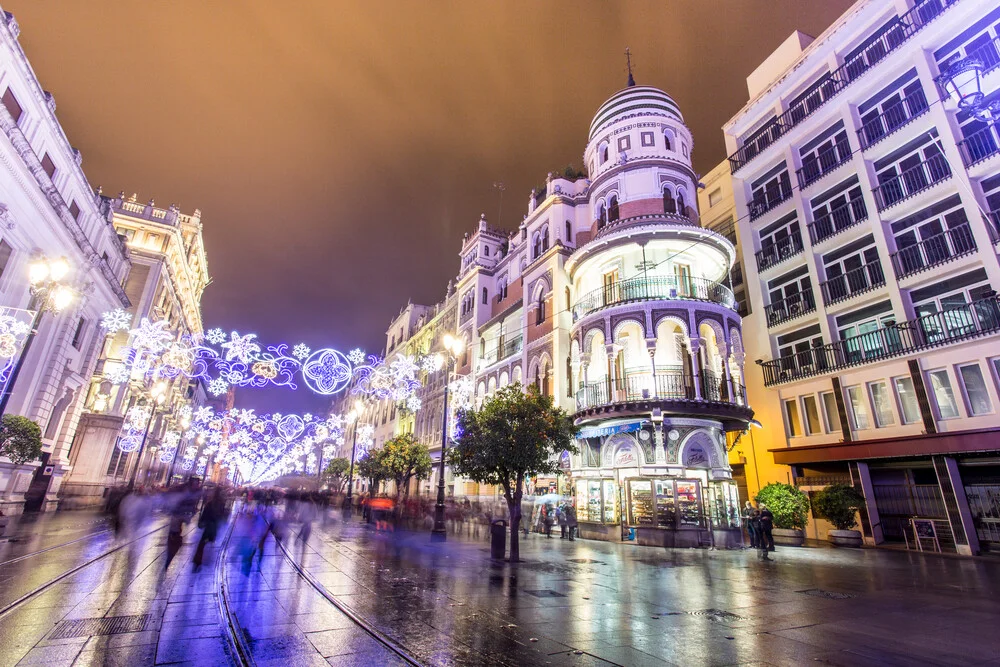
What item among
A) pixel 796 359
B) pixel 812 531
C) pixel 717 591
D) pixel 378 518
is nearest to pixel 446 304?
pixel 378 518

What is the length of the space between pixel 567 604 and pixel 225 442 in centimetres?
6916

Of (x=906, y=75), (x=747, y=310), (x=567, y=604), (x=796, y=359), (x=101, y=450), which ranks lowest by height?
(x=567, y=604)

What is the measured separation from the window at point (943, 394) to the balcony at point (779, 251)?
8.80 m

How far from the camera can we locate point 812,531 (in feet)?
77.2

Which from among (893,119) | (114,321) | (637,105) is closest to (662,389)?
(893,119)

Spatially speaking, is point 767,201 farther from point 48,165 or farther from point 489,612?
point 48,165

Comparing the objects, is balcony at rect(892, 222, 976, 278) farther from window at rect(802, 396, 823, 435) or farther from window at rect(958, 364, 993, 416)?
window at rect(802, 396, 823, 435)

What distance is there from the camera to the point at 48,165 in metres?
23.6

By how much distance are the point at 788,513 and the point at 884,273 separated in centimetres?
1156

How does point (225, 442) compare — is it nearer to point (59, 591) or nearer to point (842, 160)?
point (59, 591)

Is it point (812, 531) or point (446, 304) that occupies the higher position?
point (446, 304)

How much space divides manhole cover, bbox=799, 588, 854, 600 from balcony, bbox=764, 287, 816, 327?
18349 mm

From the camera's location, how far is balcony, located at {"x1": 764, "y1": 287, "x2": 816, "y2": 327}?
24859 mm

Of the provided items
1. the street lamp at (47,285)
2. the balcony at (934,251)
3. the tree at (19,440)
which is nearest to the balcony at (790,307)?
the balcony at (934,251)
